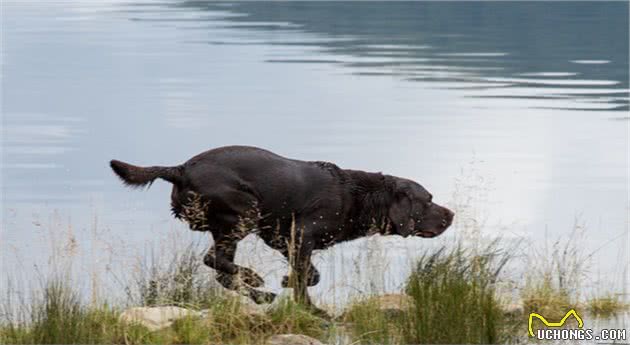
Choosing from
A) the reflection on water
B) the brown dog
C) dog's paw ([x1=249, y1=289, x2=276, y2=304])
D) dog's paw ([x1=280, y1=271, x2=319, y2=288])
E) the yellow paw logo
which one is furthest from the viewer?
the reflection on water

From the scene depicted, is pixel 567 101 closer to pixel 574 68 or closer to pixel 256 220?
pixel 574 68

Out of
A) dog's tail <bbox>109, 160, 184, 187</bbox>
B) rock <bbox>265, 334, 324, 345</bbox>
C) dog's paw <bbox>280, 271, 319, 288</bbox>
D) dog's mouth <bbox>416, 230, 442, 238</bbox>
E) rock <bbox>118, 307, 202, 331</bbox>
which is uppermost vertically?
dog's tail <bbox>109, 160, 184, 187</bbox>

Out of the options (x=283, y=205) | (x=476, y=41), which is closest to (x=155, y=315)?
(x=283, y=205)

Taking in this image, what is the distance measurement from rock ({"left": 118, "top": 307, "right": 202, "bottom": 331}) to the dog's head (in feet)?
7.38

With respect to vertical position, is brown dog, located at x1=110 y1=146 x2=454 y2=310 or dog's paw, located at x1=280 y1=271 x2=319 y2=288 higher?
brown dog, located at x1=110 y1=146 x2=454 y2=310

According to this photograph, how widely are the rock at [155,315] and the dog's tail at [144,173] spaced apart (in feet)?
4.01

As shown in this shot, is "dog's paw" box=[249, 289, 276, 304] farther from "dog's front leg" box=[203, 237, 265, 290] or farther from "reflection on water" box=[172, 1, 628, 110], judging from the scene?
"reflection on water" box=[172, 1, 628, 110]

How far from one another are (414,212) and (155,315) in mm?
2580

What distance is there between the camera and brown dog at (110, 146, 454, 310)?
1224 centimetres

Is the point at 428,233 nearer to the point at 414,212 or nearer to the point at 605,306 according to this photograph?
the point at 414,212

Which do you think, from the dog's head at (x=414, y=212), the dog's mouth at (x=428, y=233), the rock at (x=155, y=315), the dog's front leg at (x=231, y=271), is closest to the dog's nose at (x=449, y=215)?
the dog's head at (x=414, y=212)

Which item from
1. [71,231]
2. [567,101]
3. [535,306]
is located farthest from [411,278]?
[567,101]

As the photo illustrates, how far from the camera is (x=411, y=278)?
11.6m

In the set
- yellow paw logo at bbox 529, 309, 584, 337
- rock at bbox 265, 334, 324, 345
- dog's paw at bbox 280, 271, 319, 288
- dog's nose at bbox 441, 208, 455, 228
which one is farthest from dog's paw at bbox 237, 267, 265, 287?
yellow paw logo at bbox 529, 309, 584, 337
